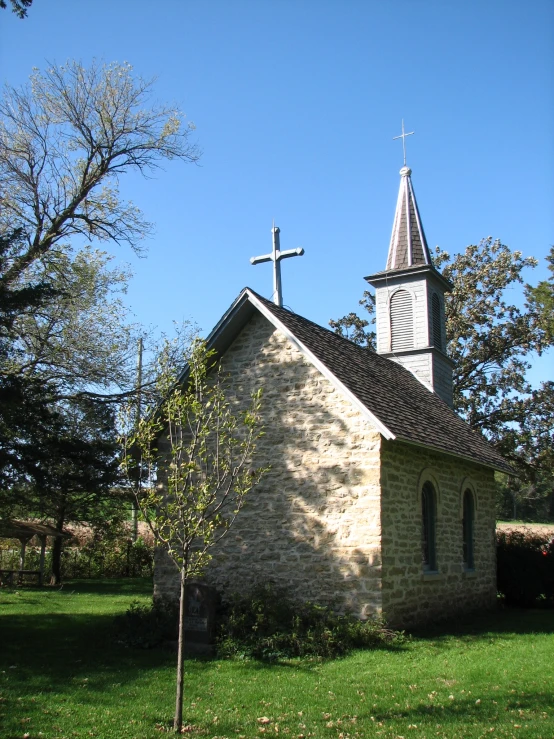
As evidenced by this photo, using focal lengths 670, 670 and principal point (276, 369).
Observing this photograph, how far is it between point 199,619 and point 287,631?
1.52 m

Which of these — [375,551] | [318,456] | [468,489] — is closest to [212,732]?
[375,551]

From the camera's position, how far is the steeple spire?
21234mm

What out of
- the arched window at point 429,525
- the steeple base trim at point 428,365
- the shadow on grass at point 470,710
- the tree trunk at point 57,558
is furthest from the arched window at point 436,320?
the tree trunk at point 57,558

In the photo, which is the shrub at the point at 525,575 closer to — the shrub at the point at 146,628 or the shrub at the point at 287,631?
Answer: the shrub at the point at 287,631

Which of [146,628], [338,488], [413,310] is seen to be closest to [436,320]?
[413,310]

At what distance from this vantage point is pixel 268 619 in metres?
11.1

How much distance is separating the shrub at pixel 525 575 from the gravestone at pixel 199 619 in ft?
33.0

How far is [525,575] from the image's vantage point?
1812 centimetres

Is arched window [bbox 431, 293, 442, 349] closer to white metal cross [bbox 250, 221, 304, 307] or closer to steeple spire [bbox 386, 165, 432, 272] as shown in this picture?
steeple spire [bbox 386, 165, 432, 272]

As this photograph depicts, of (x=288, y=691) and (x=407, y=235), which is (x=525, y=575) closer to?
(x=407, y=235)

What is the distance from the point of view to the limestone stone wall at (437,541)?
1215 centimetres

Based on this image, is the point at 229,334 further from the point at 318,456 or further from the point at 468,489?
the point at 468,489

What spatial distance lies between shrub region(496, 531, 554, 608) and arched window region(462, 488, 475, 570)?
8.03 feet

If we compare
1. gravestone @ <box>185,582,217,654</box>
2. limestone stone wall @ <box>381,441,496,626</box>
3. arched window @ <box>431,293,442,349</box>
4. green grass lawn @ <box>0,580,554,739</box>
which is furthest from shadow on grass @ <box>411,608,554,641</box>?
arched window @ <box>431,293,442,349</box>
